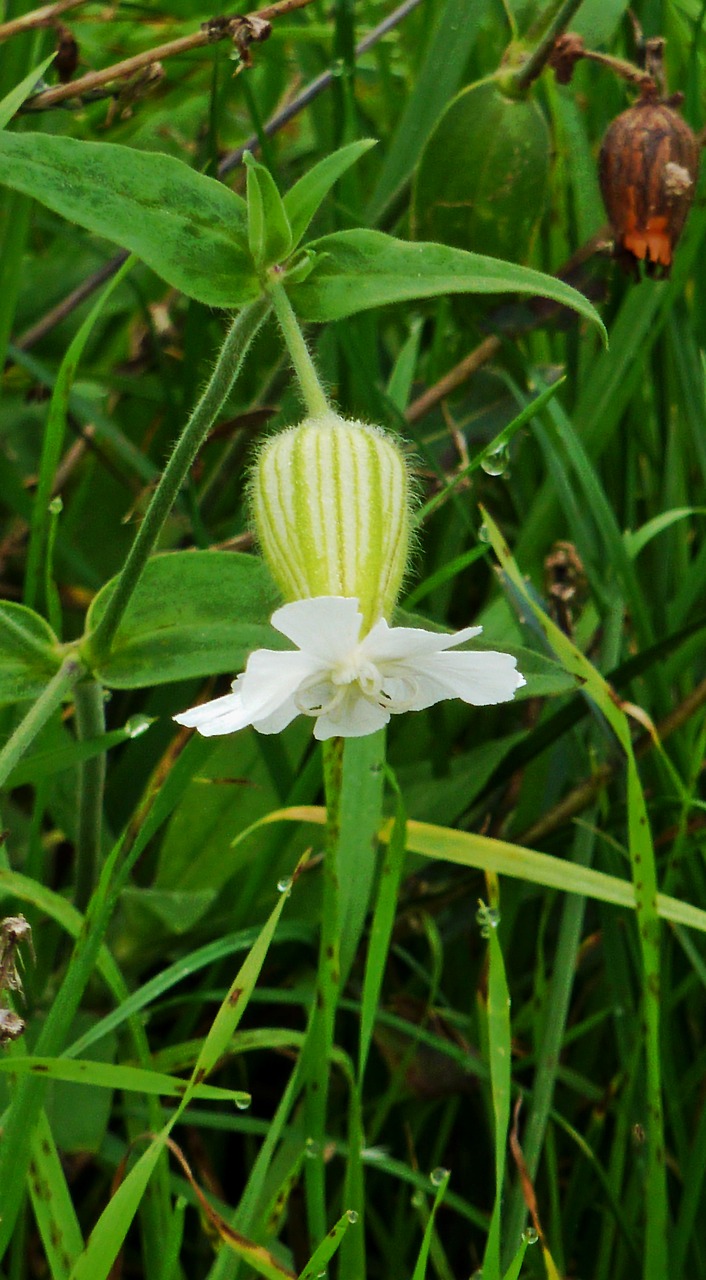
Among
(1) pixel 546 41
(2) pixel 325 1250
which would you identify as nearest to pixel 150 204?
(1) pixel 546 41

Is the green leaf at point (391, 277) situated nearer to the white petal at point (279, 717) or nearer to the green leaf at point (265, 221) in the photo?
the green leaf at point (265, 221)

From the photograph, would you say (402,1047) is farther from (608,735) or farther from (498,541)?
(498,541)

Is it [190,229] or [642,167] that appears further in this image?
[642,167]

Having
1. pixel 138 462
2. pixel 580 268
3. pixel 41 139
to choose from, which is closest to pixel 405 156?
pixel 580 268

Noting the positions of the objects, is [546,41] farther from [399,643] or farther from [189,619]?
[399,643]

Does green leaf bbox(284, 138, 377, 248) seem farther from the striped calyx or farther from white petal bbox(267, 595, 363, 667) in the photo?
white petal bbox(267, 595, 363, 667)

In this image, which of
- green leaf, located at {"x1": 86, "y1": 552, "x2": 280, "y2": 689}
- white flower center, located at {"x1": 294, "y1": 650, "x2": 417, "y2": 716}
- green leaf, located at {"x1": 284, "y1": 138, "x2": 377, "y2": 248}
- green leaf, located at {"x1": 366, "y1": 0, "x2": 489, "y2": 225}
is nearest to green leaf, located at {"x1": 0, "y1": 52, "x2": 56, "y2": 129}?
green leaf, located at {"x1": 284, "y1": 138, "x2": 377, "y2": 248}
